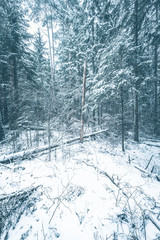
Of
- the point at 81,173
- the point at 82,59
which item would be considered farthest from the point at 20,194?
the point at 82,59

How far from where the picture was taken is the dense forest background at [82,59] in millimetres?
6629

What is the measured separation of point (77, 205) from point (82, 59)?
9738 millimetres

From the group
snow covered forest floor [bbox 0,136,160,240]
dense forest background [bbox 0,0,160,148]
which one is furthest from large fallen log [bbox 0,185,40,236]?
dense forest background [bbox 0,0,160,148]

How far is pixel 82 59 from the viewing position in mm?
8578

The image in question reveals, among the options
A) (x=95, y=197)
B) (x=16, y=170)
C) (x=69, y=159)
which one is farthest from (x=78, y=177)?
(x=16, y=170)

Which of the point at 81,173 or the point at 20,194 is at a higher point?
the point at 20,194

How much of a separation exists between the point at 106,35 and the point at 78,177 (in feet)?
36.7

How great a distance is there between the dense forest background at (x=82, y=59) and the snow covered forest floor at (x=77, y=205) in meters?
2.63

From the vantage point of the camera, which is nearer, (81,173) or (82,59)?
(81,173)

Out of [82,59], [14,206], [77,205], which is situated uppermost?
[82,59]

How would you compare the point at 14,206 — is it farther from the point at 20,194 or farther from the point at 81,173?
the point at 81,173

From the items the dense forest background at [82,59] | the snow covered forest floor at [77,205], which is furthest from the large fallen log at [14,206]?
the dense forest background at [82,59]

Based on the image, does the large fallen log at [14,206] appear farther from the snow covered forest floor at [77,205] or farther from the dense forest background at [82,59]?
the dense forest background at [82,59]

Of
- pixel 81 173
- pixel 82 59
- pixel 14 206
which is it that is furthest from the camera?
pixel 82 59
